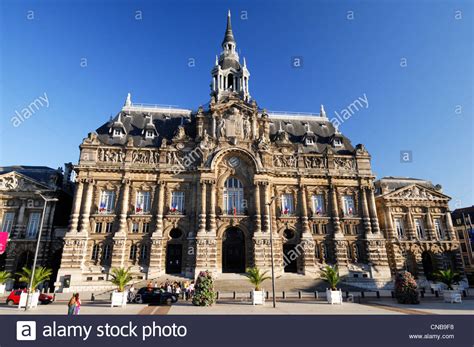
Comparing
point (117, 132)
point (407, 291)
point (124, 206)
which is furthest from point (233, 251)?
point (117, 132)

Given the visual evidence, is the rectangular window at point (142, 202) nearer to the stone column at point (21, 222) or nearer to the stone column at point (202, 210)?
the stone column at point (202, 210)

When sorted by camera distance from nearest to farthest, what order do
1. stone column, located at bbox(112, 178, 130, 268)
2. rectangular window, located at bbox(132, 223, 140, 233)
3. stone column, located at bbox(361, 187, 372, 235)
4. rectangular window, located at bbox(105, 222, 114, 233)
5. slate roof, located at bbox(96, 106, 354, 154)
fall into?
stone column, located at bbox(112, 178, 130, 268) → rectangular window, located at bbox(105, 222, 114, 233) → rectangular window, located at bbox(132, 223, 140, 233) → stone column, located at bbox(361, 187, 372, 235) → slate roof, located at bbox(96, 106, 354, 154)

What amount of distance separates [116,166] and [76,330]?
3311cm

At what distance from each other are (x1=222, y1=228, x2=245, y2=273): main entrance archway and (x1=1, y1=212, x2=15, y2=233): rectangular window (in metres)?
28.5

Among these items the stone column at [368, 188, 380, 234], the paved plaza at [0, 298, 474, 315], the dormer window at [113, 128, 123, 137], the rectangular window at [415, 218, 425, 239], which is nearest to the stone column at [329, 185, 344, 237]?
the stone column at [368, 188, 380, 234]

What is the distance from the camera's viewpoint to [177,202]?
134ft

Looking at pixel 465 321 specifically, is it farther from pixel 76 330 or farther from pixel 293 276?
pixel 293 276

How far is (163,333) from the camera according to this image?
1029cm

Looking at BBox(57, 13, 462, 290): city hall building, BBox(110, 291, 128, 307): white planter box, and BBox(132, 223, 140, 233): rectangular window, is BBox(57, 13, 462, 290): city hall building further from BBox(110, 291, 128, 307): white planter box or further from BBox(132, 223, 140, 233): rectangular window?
BBox(110, 291, 128, 307): white planter box

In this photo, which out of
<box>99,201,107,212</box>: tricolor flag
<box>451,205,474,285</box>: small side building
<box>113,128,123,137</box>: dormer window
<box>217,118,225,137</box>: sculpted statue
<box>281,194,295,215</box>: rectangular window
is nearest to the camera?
<box>99,201,107,212</box>: tricolor flag

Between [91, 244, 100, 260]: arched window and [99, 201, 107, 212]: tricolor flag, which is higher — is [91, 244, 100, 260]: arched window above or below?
below

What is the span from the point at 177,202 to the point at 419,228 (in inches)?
1426

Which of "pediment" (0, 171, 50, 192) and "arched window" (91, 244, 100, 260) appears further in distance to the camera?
"pediment" (0, 171, 50, 192)

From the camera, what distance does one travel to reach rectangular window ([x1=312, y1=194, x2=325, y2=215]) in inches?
1672
